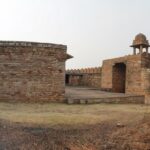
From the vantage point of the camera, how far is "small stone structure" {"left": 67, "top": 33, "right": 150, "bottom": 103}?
55.7ft

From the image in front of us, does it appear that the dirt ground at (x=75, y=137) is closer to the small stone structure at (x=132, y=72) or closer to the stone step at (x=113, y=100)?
the stone step at (x=113, y=100)

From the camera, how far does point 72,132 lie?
7488 mm

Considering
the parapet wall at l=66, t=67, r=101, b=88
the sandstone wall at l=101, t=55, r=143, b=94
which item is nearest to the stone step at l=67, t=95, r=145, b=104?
the sandstone wall at l=101, t=55, r=143, b=94

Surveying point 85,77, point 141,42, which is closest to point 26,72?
point 141,42

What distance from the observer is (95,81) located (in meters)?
27.0

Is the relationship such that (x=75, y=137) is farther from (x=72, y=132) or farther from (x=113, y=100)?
(x=113, y=100)

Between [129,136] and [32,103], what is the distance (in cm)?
716

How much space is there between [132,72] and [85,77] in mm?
11119

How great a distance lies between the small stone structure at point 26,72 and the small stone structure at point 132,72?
18.6ft

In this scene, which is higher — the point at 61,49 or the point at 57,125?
the point at 61,49

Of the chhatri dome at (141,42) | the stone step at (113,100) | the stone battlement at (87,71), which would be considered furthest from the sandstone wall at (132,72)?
the stone battlement at (87,71)

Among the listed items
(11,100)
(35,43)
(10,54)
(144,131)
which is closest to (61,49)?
(35,43)

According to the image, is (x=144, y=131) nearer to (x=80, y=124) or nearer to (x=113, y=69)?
(x=80, y=124)

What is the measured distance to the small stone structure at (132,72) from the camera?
17.0m
